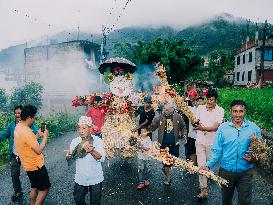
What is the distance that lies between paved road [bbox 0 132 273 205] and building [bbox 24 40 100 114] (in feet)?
85.7

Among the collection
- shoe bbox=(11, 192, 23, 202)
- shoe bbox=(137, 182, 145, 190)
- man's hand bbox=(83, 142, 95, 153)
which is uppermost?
man's hand bbox=(83, 142, 95, 153)

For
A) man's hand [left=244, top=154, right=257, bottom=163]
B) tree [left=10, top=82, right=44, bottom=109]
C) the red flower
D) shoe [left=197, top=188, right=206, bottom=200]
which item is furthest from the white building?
man's hand [left=244, top=154, right=257, bottom=163]

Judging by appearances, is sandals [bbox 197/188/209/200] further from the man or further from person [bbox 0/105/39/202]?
person [bbox 0/105/39/202]

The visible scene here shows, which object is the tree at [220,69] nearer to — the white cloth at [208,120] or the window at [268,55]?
the window at [268,55]

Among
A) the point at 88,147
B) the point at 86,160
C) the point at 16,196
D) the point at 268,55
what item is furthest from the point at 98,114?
the point at 268,55

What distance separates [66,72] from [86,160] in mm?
32171

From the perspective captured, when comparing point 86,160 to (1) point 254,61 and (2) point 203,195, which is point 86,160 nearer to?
(2) point 203,195

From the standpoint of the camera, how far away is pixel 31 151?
18.2 ft

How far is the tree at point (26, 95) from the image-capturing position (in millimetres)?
27766

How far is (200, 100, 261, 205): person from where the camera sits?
4.94m

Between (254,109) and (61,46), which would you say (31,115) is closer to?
(254,109)

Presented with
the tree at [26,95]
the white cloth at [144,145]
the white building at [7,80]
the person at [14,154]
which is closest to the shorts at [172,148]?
the white cloth at [144,145]

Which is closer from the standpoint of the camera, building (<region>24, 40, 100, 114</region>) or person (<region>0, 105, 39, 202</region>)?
person (<region>0, 105, 39, 202</region>)

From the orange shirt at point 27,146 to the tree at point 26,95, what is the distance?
75.9 feet
